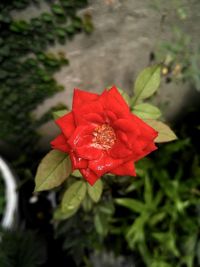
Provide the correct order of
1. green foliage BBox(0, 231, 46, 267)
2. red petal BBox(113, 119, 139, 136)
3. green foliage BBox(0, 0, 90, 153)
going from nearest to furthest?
1. red petal BBox(113, 119, 139, 136)
2. green foliage BBox(0, 0, 90, 153)
3. green foliage BBox(0, 231, 46, 267)

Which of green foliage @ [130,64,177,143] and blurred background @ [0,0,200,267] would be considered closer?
green foliage @ [130,64,177,143]

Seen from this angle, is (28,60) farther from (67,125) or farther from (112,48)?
(67,125)

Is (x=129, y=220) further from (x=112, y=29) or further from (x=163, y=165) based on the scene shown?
(x=112, y=29)

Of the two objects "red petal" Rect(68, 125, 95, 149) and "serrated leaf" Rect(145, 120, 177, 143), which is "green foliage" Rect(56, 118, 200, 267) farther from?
"red petal" Rect(68, 125, 95, 149)

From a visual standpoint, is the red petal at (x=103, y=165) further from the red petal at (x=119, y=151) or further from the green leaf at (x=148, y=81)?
the green leaf at (x=148, y=81)

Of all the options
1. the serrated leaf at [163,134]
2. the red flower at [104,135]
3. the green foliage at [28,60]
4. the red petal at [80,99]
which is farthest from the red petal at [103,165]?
the green foliage at [28,60]

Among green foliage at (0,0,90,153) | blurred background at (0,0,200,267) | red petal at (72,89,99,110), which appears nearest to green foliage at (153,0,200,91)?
blurred background at (0,0,200,267)
